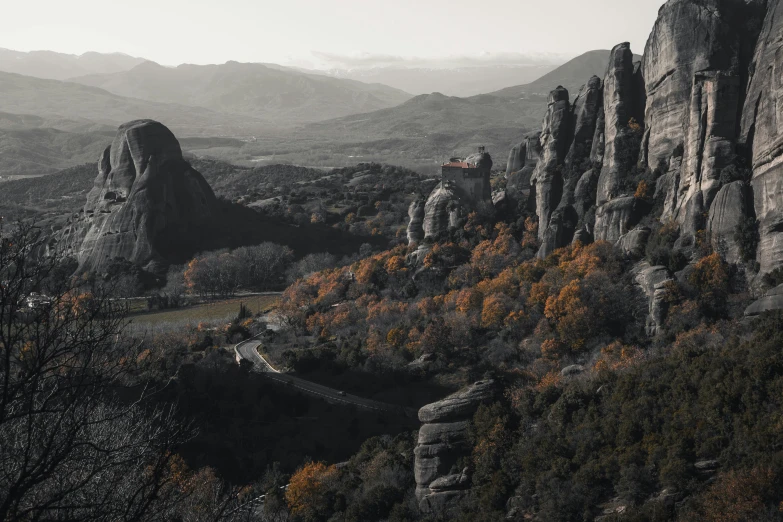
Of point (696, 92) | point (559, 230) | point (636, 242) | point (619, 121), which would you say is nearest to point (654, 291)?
point (636, 242)

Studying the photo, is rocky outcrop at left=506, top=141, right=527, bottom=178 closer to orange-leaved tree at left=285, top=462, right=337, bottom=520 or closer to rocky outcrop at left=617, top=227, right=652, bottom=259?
rocky outcrop at left=617, top=227, right=652, bottom=259

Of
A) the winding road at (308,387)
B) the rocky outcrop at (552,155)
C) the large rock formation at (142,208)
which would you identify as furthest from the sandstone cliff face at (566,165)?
the large rock formation at (142,208)

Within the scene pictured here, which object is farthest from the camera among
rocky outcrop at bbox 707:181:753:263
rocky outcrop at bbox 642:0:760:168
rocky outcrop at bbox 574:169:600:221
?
rocky outcrop at bbox 574:169:600:221

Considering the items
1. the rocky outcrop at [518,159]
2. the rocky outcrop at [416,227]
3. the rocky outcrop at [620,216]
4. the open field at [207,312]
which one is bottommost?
the open field at [207,312]

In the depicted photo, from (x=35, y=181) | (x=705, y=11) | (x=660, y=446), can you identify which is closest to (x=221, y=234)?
(x=705, y=11)

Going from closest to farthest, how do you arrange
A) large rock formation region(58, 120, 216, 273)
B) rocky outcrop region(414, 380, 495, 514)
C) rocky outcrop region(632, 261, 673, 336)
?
rocky outcrop region(414, 380, 495, 514) → rocky outcrop region(632, 261, 673, 336) → large rock formation region(58, 120, 216, 273)

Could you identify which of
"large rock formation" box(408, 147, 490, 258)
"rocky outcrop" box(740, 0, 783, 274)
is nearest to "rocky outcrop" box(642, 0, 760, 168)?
"rocky outcrop" box(740, 0, 783, 274)

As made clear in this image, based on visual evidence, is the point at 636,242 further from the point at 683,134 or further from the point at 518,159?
the point at 518,159

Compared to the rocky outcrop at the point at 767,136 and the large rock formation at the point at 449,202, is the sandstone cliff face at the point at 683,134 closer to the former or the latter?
the rocky outcrop at the point at 767,136
